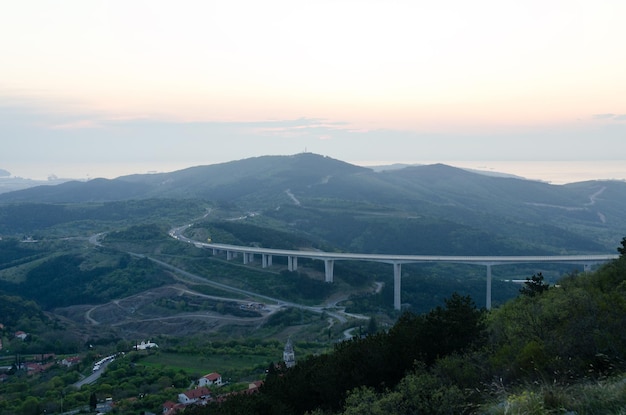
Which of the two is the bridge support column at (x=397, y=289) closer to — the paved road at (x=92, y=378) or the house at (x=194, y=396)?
the paved road at (x=92, y=378)

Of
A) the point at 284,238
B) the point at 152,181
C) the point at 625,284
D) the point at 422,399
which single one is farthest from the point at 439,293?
Result: the point at 152,181

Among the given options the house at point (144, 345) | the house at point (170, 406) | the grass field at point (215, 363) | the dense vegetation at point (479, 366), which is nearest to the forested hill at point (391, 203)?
the house at point (144, 345)

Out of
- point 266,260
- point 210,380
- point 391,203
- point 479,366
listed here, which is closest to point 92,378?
point 210,380

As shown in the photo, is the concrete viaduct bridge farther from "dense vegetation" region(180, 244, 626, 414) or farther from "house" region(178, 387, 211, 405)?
"dense vegetation" region(180, 244, 626, 414)

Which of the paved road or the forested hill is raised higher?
the paved road

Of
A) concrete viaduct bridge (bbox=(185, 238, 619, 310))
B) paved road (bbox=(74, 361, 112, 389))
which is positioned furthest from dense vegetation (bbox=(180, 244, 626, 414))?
concrete viaduct bridge (bbox=(185, 238, 619, 310))
